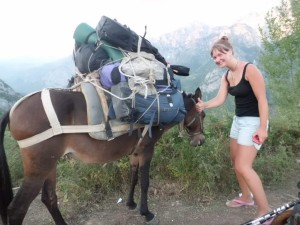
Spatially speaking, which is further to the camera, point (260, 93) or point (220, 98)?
point (220, 98)

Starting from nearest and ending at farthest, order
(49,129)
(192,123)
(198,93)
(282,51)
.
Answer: (49,129)
(198,93)
(192,123)
(282,51)

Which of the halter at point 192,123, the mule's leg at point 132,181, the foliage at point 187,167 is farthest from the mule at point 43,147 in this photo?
the foliage at point 187,167

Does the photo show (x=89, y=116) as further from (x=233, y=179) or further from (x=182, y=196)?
(x=233, y=179)

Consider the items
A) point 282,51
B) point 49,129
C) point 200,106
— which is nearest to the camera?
point 49,129

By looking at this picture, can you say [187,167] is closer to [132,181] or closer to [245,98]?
[132,181]

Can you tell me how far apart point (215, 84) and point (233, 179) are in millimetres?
151776

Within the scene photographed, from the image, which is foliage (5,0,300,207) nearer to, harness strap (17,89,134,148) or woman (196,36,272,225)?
woman (196,36,272,225)

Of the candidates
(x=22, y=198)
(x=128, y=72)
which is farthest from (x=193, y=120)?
(x=22, y=198)

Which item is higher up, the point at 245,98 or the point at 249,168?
the point at 245,98

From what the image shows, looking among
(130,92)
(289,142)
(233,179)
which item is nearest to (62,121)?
(130,92)

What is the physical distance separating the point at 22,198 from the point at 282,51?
2006 centimetres

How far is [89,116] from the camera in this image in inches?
124

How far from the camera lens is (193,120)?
417cm

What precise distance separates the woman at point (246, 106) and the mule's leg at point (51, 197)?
2.17 meters
